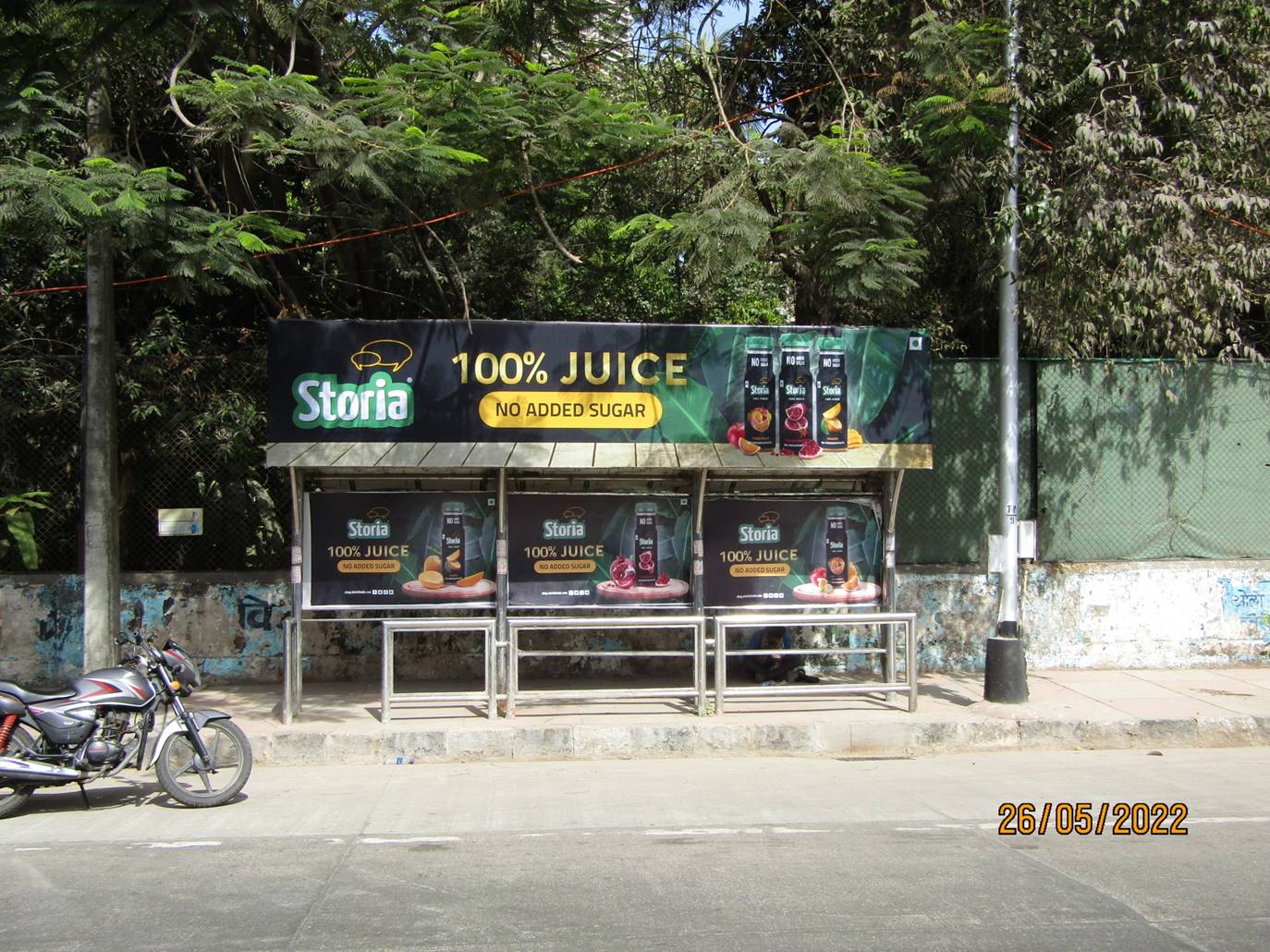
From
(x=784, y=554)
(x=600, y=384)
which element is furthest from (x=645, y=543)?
(x=600, y=384)

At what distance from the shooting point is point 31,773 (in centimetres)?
680

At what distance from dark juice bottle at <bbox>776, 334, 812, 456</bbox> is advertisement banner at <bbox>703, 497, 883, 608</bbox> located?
0.69 metres

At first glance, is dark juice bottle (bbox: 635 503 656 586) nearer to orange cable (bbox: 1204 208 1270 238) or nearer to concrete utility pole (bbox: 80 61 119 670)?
concrete utility pole (bbox: 80 61 119 670)

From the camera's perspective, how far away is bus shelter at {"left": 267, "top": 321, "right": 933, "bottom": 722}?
9.25m

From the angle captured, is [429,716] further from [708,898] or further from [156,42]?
[156,42]

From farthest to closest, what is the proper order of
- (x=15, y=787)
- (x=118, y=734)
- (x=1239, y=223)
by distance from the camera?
(x=1239, y=223), (x=118, y=734), (x=15, y=787)

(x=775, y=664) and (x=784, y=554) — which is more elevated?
(x=784, y=554)

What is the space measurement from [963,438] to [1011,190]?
2.74m

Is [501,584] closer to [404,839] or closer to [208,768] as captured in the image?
[208,768]

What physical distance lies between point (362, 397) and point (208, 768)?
344 centimetres

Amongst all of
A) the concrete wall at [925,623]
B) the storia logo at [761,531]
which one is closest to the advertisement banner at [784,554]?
the storia logo at [761,531]

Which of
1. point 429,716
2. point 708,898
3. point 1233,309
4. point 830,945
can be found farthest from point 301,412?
point 1233,309

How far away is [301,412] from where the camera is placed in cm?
923

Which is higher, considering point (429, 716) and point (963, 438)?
point (963, 438)
